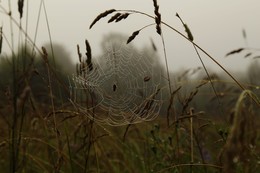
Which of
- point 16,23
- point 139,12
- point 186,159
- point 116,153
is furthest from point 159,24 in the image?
point 116,153

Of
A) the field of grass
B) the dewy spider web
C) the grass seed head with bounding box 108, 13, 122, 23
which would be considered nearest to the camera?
the field of grass

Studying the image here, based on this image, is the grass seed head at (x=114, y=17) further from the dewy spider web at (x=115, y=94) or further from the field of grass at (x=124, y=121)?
the dewy spider web at (x=115, y=94)

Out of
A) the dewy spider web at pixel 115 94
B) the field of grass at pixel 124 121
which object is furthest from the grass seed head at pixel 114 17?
the dewy spider web at pixel 115 94

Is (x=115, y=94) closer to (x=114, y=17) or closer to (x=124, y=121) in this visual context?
(x=124, y=121)

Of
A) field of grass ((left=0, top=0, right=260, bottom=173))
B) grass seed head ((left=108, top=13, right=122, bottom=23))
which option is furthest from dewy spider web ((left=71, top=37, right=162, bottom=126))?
grass seed head ((left=108, top=13, right=122, bottom=23))

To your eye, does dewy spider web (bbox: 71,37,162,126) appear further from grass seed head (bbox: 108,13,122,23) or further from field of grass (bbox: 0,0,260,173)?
grass seed head (bbox: 108,13,122,23)

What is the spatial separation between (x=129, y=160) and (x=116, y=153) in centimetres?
71

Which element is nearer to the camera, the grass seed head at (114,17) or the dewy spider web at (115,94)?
the grass seed head at (114,17)

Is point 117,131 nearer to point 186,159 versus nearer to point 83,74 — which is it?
point 186,159

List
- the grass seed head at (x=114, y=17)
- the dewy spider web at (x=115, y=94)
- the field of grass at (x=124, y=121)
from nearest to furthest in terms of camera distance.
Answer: the field of grass at (x=124, y=121)
the grass seed head at (x=114, y=17)
the dewy spider web at (x=115, y=94)

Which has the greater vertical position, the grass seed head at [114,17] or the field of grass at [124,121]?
the grass seed head at [114,17]

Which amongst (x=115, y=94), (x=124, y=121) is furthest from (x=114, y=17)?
(x=115, y=94)

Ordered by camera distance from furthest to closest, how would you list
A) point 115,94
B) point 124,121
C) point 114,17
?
point 115,94, point 124,121, point 114,17

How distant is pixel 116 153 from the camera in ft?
12.6
